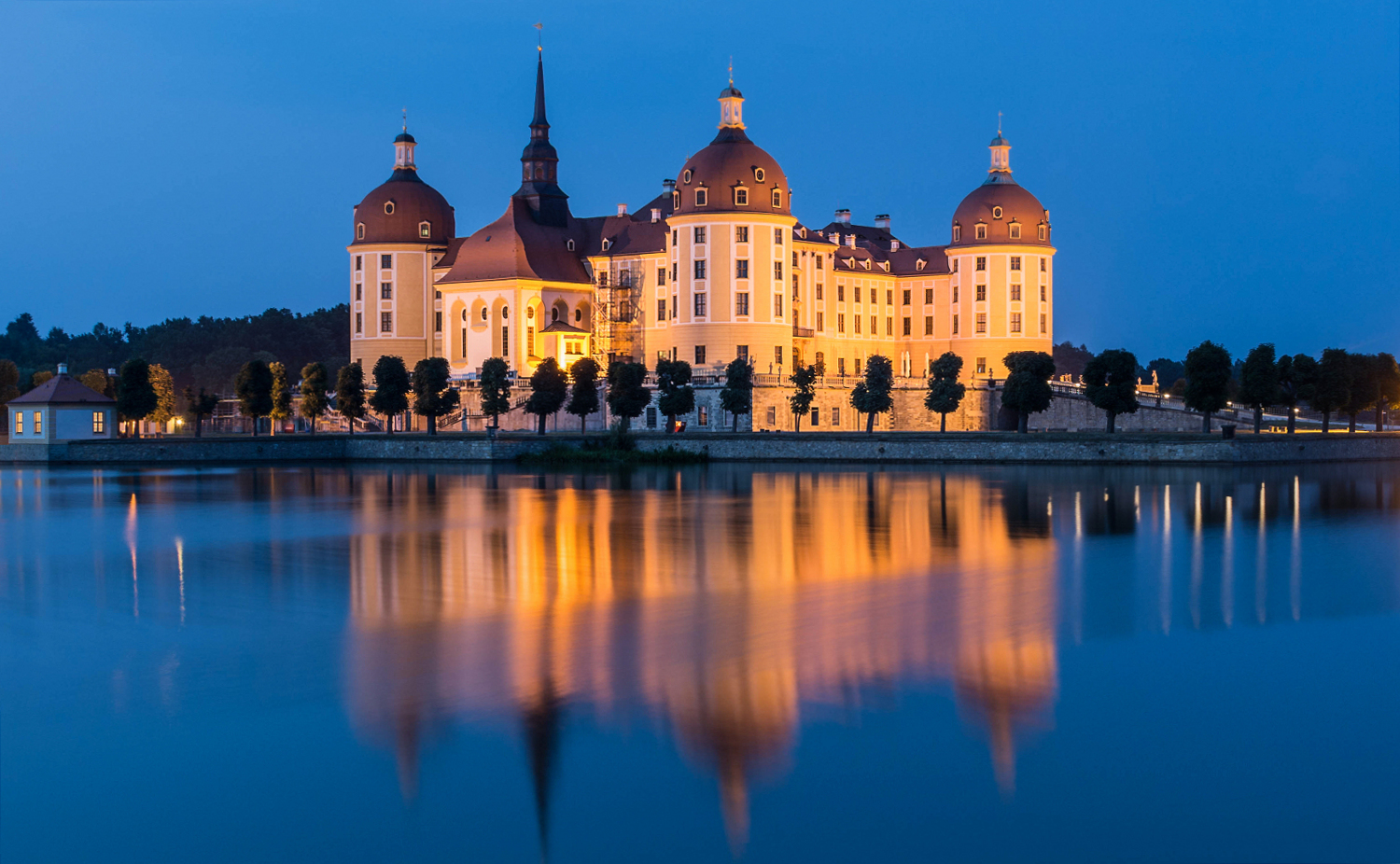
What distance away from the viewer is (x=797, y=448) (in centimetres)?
6006

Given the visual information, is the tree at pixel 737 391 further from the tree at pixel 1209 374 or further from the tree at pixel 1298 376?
the tree at pixel 1298 376

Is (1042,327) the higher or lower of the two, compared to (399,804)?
higher

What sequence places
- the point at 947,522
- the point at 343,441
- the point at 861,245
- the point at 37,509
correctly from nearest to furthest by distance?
the point at 947,522, the point at 37,509, the point at 343,441, the point at 861,245

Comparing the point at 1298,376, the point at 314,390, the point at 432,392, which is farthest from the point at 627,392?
the point at 1298,376

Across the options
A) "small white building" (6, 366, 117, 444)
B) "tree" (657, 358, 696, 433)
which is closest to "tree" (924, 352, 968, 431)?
"tree" (657, 358, 696, 433)

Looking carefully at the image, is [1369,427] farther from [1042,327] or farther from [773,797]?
[773,797]

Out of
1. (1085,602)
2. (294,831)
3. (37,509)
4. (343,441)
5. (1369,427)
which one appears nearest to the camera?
(294,831)

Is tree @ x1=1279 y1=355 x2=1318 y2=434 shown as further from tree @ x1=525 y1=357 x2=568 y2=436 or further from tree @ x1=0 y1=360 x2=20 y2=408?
tree @ x1=0 y1=360 x2=20 y2=408

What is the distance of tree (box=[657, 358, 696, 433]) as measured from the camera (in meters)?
64.3

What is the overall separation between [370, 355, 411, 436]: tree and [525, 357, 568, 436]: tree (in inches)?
291

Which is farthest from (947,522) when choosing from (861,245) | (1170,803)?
(861,245)

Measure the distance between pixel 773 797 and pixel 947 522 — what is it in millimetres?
21424

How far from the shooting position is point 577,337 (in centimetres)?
7950

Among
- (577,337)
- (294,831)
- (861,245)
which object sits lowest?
(294,831)
